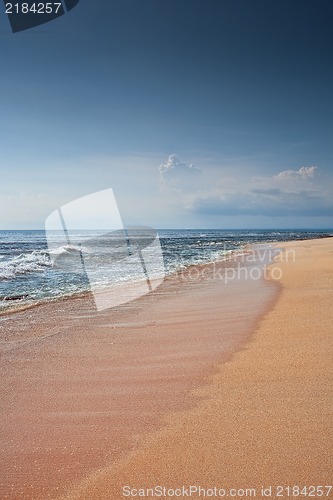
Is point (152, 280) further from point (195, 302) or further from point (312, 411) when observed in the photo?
point (312, 411)

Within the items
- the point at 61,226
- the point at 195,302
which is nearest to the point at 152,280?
the point at 195,302

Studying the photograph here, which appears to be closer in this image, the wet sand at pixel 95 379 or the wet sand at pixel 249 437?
the wet sand at pixel 249 437

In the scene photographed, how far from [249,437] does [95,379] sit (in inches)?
67.8

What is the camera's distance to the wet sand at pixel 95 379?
7.35 ft

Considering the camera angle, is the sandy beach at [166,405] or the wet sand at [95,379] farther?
the wet sand at [95,379]

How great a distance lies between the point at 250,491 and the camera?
1.94 metres

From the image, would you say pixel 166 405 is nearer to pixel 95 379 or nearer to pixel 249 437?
pixel 249 437

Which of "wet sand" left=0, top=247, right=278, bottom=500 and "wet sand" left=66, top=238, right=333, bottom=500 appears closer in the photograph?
"wet sand" left=66, top=238, right=333, bottom=500

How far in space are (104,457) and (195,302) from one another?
5077 millimetres

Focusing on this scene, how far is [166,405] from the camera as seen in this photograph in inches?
114

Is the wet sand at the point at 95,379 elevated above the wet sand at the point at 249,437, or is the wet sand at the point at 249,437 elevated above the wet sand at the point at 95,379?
the wet sand at the point at 95,379

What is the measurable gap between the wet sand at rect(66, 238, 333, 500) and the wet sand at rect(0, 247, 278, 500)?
10cm

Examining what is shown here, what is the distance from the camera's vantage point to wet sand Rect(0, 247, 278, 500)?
7.35 ft

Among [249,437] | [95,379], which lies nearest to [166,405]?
[249,437]
